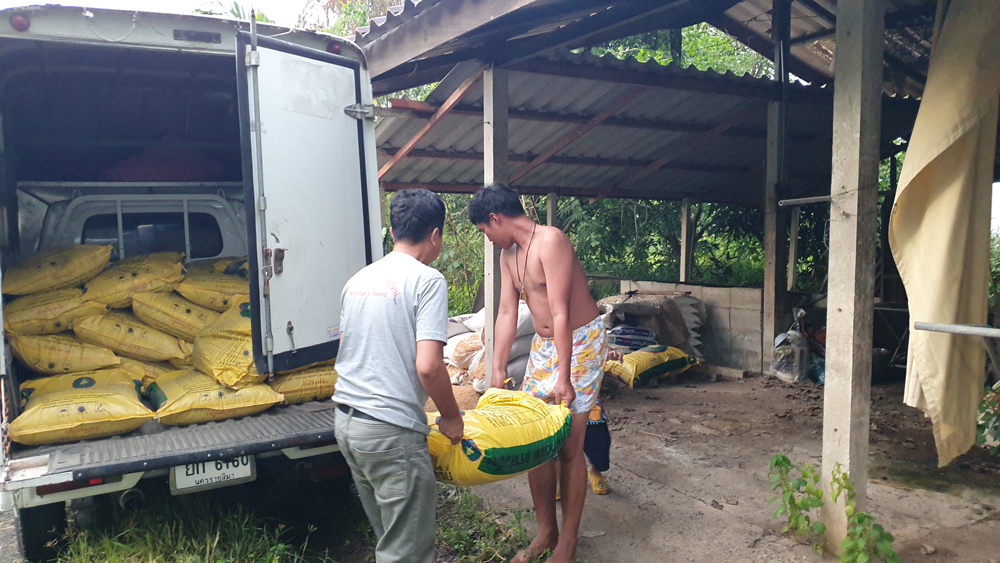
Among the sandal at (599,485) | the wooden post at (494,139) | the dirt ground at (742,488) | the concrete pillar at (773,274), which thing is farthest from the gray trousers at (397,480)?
the concrete pillar at (773,274)

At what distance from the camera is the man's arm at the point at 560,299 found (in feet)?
9.89

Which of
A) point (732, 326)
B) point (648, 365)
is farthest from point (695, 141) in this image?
point (648, 365)

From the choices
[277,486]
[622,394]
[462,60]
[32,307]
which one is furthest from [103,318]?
[622,394]

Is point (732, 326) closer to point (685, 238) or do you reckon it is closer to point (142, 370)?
point (685, 238)

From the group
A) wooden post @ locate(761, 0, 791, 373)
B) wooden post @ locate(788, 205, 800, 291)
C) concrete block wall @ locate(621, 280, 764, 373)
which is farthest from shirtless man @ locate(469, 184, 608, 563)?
wooden post @ locate(788, 205, 800, 291)

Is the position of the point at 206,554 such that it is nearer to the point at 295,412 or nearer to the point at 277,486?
the point at 277,486

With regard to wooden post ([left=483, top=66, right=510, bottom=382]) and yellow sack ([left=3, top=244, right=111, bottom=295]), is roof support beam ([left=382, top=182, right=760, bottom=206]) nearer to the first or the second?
→ wooden post ([left=483, top=66, right=510, bottom=382])

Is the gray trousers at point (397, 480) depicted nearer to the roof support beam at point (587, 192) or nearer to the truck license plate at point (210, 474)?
the truck license plate at point (210, 474)

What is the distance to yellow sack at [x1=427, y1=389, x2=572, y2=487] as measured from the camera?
2480mm

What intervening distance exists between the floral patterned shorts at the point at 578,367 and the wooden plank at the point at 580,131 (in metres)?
3.35

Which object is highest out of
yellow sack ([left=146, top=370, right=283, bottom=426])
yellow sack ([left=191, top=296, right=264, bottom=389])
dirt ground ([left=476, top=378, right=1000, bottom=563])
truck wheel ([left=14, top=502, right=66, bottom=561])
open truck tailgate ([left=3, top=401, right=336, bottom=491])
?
yellow sack ([left=191, top=296, right=264, bottom=389])

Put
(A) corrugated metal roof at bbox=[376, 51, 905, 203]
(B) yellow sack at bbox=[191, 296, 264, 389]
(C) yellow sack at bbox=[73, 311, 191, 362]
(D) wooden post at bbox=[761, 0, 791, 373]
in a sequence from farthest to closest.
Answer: (D) wooden post at bbox=[761, 0, 791, 373], (A) corrugated metal roof at bbox=[376, 51, 905, 203], (C) yellow sack at bbox=[73, 311, 191, 362], (B) yellow sack at bbox=[191, 296, 264, 389]

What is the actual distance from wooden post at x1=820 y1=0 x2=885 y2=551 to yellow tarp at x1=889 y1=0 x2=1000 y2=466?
19cm

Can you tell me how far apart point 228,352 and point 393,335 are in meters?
1.58
